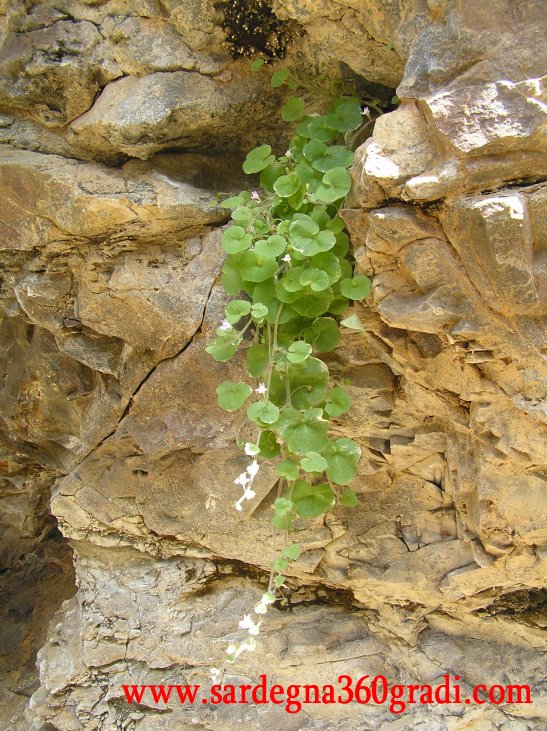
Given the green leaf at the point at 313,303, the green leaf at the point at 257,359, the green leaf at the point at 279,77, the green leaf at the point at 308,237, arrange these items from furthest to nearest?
the green leaf at the point at 279,77, the green leaf at the point at 257,359, the green leaf at the point at 313,303, the green leaf at the point at 308,237

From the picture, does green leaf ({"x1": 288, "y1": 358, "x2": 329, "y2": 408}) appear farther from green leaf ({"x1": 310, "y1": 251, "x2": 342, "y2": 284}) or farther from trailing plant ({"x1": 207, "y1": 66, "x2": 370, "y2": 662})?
green leaf ({"x1": 310, "y1": 251, "x2": 342, "y2": 284})

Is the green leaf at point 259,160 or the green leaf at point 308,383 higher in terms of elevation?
the green leaf at point 259,160

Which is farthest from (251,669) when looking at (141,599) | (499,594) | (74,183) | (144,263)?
(74,183)

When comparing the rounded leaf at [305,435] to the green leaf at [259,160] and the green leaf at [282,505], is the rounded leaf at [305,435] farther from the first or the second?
the green leaf at [259,160]

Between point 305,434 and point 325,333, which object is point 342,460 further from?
point 325,333

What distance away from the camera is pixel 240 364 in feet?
7.47

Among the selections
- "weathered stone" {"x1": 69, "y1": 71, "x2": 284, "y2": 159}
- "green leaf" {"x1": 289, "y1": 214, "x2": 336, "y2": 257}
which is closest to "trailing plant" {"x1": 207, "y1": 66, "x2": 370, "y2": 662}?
"green leaf" {"x1": 289, "y1": 214, "x2": 336, "y2": 257}

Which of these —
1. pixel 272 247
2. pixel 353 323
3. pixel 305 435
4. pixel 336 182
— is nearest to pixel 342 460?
pixel 305 435

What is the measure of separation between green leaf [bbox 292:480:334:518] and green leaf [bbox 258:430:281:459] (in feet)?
0.40

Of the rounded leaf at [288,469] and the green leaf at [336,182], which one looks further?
the rounded leaf at [288,469]

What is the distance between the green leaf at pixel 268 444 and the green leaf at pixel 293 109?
3.42 ft

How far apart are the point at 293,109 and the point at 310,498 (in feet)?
4.20

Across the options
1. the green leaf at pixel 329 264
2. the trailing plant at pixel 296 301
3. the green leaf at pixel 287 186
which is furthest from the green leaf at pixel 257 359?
the green leaf at pixel 287 186

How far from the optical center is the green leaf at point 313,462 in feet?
5.91
